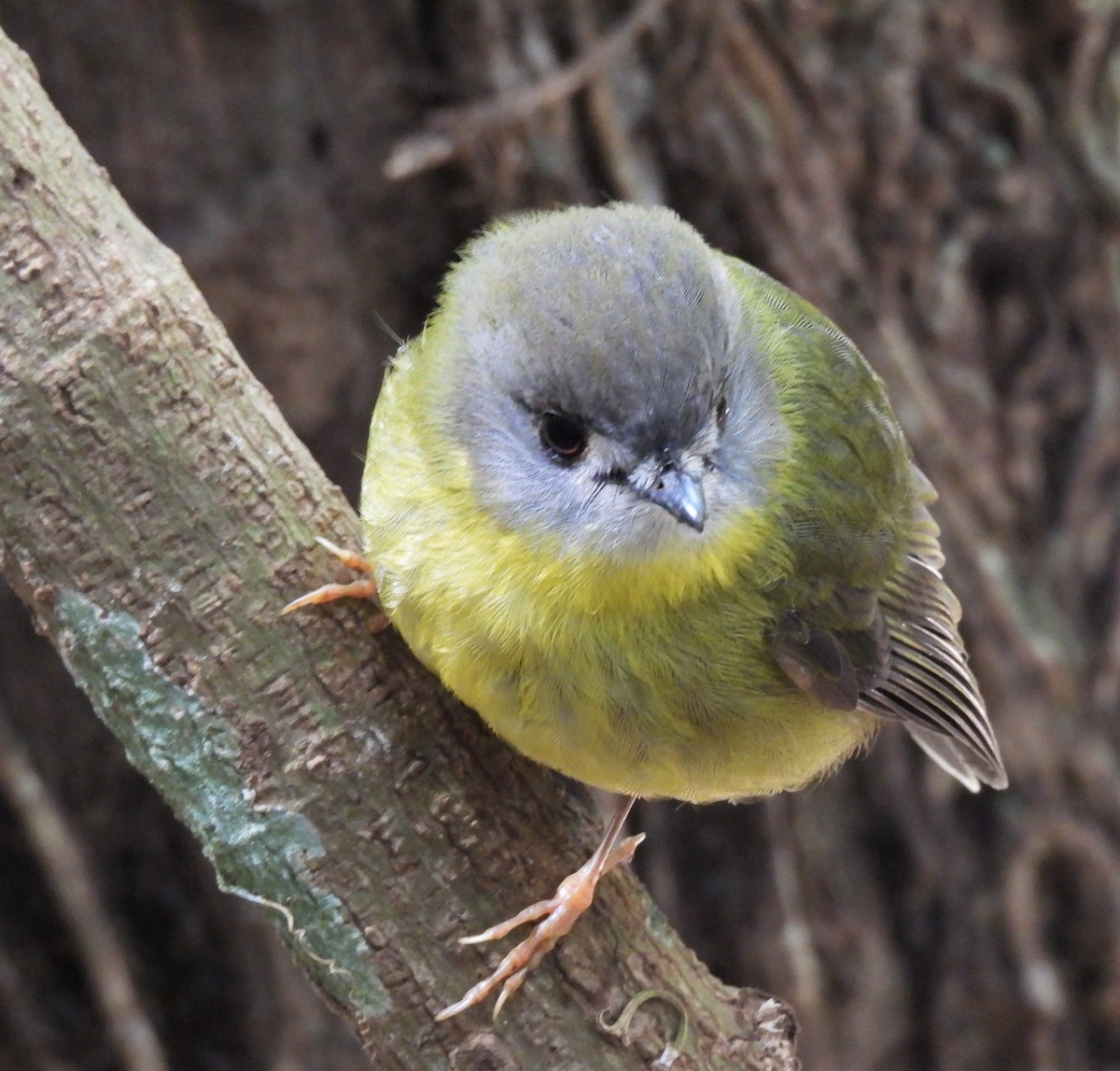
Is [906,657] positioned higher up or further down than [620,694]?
further down

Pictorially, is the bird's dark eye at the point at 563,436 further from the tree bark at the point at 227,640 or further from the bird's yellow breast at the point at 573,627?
the tree bark at the point at 227,640

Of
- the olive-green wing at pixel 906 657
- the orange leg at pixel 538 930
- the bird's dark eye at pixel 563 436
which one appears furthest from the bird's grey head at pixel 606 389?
the orange leg at pixel 538 930

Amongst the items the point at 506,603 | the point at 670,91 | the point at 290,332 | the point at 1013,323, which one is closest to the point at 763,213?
the point at 670,91

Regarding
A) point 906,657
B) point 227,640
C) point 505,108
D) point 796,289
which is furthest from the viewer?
point 796,289

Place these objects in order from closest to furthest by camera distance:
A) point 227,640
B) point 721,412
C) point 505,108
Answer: point 227,640 → point 721,412 → point 505,108

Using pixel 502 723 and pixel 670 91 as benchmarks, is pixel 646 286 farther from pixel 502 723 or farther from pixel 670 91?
pixel 670 91

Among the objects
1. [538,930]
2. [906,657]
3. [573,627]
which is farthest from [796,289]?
[538,930]

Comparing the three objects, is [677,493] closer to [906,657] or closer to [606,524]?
[606,524]
